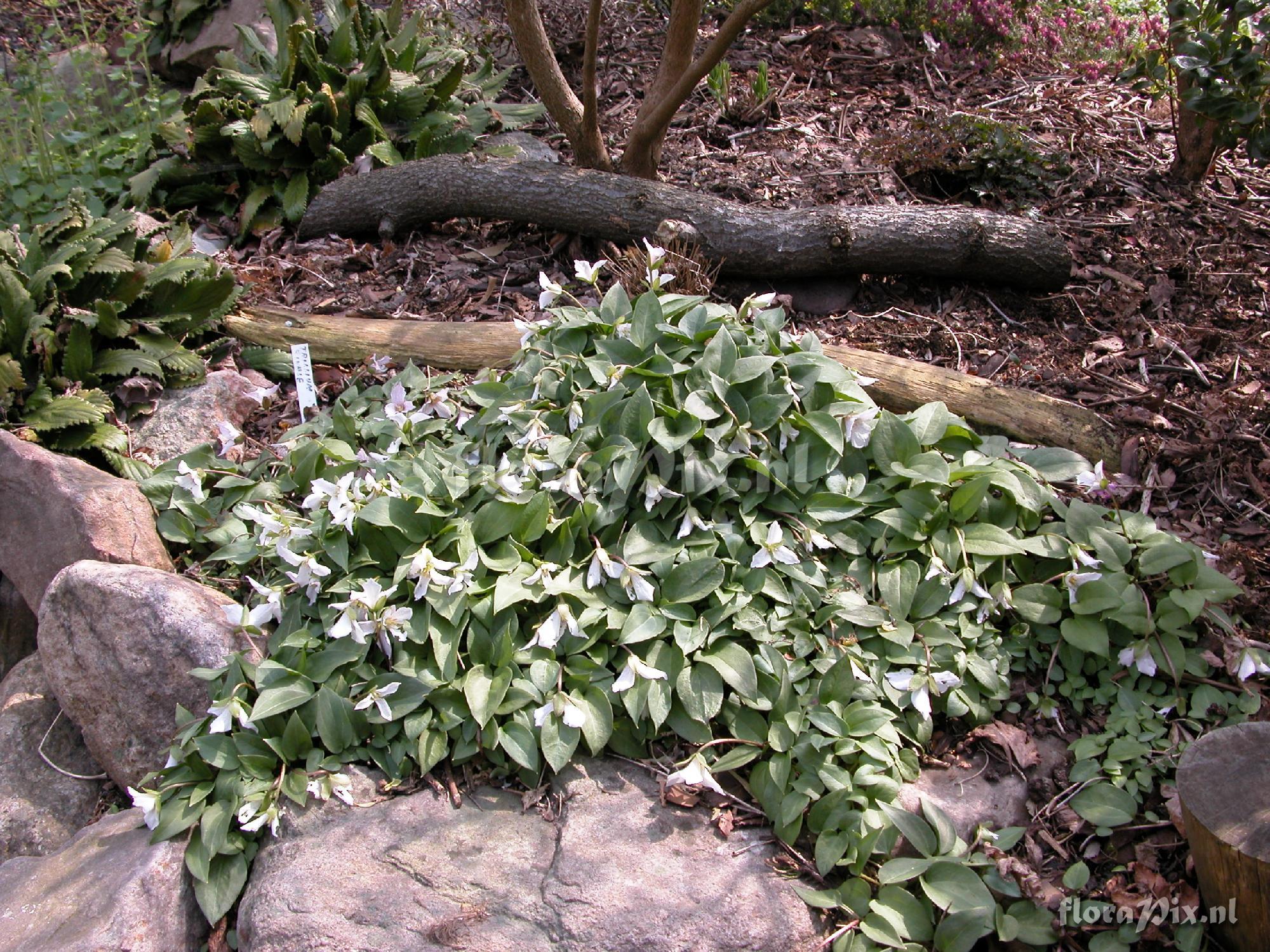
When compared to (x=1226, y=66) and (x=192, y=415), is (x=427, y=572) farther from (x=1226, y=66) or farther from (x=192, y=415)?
(x=1226, y=66)

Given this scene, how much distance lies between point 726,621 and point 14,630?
9.20 ft

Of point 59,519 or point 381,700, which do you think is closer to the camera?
point 381,700

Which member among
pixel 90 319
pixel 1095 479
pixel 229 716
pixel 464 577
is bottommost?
pixel 229 716

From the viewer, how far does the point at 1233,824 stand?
2031 millimetres

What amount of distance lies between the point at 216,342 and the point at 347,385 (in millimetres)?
789

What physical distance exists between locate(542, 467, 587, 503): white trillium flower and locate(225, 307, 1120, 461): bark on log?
50.9 inches

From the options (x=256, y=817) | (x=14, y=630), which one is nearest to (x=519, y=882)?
(x=256, y=817)

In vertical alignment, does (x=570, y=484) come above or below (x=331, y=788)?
above

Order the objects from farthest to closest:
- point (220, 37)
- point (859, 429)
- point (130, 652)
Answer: point (220, 37)
point (859, 429)
point (130, 652)

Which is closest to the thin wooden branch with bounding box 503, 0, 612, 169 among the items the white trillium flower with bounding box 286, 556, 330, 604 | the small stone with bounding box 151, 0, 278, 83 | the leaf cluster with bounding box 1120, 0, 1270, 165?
the small stone with bounding box 151, 0, 278, 83

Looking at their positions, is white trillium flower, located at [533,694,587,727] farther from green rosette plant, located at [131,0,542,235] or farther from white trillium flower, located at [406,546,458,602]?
green rosette plant, located at [131,0,542,235]

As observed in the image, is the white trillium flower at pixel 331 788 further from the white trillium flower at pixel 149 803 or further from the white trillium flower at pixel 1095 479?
the white trillium flower at pixel 1095 479

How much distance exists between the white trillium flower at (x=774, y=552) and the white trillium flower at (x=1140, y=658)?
997mm

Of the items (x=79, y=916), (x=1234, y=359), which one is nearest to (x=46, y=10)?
(x=79, y=916)
